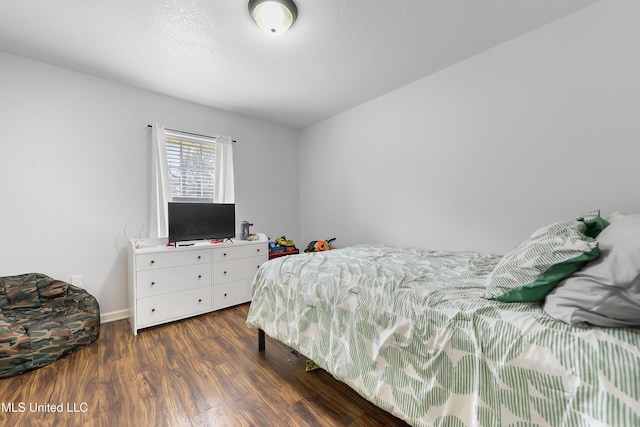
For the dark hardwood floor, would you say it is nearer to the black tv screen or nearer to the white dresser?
the white dresser

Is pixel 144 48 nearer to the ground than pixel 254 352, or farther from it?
farther from it

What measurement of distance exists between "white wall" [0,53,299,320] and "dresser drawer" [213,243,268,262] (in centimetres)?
89

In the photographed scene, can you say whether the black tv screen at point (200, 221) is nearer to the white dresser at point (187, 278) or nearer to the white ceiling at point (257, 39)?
the white dresser at point (187, 278)

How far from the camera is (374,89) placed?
2.93m

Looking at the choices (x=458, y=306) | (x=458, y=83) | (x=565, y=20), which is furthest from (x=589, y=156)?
(x=458, y=306)

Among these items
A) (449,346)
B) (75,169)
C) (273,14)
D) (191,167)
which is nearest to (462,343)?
(449,346)

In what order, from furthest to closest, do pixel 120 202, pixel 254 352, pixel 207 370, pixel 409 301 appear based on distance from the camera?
pixel 120 202, pixel 254 352, pixel 207 370, pixel 409 301

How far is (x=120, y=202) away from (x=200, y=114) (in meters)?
1.39

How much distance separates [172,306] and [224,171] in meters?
1.70

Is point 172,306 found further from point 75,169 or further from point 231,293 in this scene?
point 75,169

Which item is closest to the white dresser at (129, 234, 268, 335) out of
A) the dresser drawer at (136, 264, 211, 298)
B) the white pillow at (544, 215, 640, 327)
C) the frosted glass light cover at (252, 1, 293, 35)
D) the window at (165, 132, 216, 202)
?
the dresser drawer at (136, 264, 211, 298)

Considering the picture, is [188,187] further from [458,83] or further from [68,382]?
[458,83]

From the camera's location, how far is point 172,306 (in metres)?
2.64

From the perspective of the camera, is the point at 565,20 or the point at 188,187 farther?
the point at 188,187
